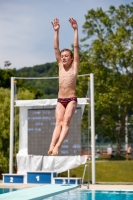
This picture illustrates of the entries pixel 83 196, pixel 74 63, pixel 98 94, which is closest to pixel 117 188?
pixel 83 196

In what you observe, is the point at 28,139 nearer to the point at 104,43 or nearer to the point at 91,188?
the point at 91,188

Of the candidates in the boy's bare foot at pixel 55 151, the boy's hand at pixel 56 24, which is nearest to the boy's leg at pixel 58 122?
the boy's bare foot at pixel 55 151

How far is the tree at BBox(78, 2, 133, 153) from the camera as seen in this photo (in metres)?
30.2

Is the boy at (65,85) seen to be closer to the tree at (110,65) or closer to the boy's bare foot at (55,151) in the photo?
the boy's bare foot at (55,151)

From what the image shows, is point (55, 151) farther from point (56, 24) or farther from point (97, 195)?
point (97, 195)

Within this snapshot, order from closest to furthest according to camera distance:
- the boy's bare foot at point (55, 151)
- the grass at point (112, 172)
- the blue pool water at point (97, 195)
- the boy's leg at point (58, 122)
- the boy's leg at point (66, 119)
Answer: the boy's bare foot at point (55, 151)
the boy's leg at point (66, 119)
the boy's leg at point (58, 122)
the blue pool water at point (97, 195)
the grass at point (112, 172)

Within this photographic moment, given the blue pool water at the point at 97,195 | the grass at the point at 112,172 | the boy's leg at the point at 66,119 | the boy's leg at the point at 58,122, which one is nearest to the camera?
the boy's leg at the point at 66,119

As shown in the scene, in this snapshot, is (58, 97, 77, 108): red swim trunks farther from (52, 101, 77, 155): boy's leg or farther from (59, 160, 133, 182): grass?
(59, 160, 133, 182): grass

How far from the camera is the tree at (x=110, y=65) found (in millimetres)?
30219

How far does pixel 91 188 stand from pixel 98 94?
1407 cm

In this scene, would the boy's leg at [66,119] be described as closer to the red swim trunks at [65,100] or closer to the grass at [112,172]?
the red swim trunks at [65,100]

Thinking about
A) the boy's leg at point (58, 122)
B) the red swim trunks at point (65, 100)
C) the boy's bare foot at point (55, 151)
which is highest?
the red swim trunks at point (65, 100)

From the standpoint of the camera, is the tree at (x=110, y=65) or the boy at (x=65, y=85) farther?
the tree at (x=110, y=65)

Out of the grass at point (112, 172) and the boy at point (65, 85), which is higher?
the boy at point (65, 85)
